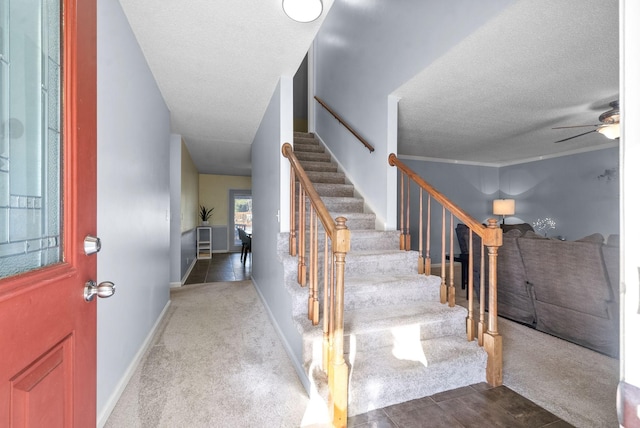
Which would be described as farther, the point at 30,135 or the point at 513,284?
the point at 513,284

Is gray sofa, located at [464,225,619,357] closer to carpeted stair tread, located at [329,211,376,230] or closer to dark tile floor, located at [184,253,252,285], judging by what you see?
carpeted stair tread, located at [329,211,376,230]

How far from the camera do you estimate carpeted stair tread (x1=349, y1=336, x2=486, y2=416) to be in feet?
5.21

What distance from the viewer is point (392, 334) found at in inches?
74.3

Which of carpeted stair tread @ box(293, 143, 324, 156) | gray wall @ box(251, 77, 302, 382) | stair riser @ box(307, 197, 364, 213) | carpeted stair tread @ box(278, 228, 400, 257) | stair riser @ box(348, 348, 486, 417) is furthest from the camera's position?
Answer: carpeted stair tread @ box(293, 143, 324, 156)

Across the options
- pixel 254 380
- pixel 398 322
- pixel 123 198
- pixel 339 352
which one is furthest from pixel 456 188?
pixel 123 198

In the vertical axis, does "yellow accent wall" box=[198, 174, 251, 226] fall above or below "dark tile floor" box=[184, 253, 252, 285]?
above

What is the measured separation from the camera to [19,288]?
0.53 metres

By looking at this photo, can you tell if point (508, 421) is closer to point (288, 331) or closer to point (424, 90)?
point (288, 331)

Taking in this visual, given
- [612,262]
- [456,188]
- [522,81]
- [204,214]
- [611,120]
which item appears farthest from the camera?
[204,214]

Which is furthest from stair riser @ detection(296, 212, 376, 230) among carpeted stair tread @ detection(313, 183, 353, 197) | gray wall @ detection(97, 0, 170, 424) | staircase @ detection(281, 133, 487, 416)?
gray wall @ detection(97, 0, 170, 424)

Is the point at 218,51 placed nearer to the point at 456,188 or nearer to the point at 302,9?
the point at 302,9

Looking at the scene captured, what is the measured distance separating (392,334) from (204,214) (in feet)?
21.6

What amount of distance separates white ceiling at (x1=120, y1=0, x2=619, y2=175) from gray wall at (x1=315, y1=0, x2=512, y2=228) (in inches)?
5.9

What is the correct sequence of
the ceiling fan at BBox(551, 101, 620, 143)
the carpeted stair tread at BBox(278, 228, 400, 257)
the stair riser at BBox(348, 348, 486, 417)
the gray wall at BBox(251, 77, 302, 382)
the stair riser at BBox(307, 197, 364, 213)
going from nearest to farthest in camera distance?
1. the stair riser at BBox(348, 348, 486, 417)
2. the gray wall at BBox(251, 77, 302, 382)
3. the ceiling fan at BBox(551, 101, 620, 143)
4. the carpeted stair tread at BBox(278, 228, 400, 257)
5. the stair riser at BBox(307, 197, 364, 213)
